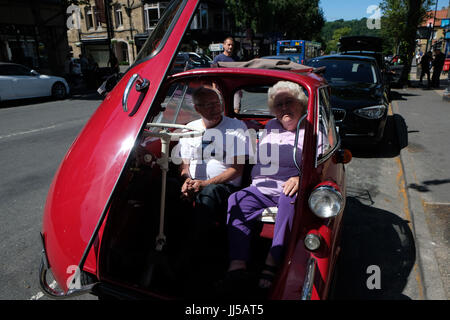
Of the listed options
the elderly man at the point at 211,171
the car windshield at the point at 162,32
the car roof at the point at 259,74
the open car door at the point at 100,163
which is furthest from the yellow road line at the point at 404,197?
the car windshield at the point at 162,32

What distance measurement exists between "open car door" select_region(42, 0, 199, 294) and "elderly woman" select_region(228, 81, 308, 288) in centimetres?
96

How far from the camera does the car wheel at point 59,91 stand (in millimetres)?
14133

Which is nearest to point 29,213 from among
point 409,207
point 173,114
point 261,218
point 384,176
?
point 173,114

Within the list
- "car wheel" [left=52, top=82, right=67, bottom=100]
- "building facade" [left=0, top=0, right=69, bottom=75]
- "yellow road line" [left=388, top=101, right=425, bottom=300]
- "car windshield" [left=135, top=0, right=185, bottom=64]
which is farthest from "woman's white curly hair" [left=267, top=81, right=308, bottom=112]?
"building facade" [left=0, top=0, right=69, bottom=75]

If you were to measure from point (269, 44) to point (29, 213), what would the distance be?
4385cm

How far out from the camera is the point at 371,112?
6.02 m

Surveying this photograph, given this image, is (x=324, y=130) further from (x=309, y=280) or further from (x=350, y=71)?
(x=350, y=71)

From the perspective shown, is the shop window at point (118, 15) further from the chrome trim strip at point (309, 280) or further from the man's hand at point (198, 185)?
the chrome trim strip at point (309, 280)

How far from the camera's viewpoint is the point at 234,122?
3000 mm

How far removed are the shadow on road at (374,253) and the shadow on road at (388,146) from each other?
2.71 metres

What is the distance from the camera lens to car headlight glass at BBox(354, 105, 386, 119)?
19.6 ft

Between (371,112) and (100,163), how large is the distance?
5376 millimetres

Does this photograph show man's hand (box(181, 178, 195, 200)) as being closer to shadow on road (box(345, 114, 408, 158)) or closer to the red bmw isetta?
the red bmw isetta

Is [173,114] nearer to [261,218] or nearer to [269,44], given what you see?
[261,218]
